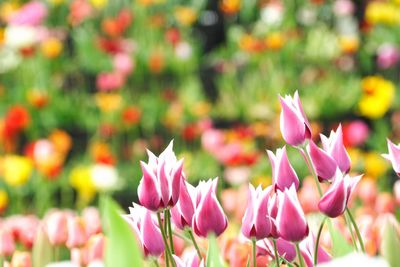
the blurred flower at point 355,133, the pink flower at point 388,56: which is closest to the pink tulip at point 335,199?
the blurred flower at point 355,133

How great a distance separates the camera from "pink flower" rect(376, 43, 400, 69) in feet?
17.0

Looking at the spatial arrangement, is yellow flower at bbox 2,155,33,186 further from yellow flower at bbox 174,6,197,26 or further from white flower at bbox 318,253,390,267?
white flower at bbox 318,253,390,267

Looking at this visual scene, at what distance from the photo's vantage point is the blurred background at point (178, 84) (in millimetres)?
4266

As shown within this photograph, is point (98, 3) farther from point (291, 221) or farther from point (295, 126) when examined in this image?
point (291, 221)

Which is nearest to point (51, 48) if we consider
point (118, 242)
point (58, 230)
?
point (58, 230)

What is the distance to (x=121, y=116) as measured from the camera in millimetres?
4711

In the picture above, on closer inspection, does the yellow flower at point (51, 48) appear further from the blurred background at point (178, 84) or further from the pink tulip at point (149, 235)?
the pink tulip at point (149, 235)

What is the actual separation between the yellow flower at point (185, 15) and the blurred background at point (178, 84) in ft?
0.04

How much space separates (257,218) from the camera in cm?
79

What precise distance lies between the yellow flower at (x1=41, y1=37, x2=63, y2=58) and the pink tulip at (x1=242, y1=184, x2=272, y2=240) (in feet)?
14.3

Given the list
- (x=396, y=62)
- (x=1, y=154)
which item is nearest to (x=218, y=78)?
(x=396, y=62)

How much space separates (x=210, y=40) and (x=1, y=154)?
2.01 meters

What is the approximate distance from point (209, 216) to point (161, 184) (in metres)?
0.05

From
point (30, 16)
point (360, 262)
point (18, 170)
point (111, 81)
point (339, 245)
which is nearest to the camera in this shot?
point (360, 262)
